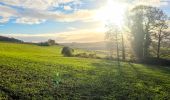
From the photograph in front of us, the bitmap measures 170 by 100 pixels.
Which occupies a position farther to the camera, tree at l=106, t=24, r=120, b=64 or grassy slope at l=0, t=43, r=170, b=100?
tree at l=106, t=24, r=120, b=64

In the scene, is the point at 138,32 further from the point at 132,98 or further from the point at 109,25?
the point at 132,98

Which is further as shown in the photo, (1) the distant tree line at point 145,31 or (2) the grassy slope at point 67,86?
(1) the distant tree line at point 145,31

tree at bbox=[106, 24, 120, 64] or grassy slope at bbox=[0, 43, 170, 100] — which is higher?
tree at bbox=[106, 24, 120, 64]

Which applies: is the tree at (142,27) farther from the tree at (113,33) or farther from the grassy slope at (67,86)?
the grassy slope at (67,86)

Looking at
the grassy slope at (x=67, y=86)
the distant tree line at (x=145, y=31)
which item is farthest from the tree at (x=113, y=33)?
the grassy slope at (x=67, y=86)

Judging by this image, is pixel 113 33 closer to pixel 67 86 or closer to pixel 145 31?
pixel 145 31

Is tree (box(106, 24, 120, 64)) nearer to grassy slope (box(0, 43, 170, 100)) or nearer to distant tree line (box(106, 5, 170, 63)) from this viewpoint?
distant tree line (box(106, 5, 170, 63))

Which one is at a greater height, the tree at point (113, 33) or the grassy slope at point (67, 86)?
the tree at point (113, 33)

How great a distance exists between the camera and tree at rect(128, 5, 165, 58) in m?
87.2

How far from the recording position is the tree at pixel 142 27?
8719 centimetres

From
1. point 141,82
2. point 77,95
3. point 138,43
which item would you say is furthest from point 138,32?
point 77,95

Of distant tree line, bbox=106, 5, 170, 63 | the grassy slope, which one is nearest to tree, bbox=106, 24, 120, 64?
distant tree line, bbox=106, 5, 170, 63

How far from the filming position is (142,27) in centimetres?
8906

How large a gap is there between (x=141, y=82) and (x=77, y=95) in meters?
15.2
